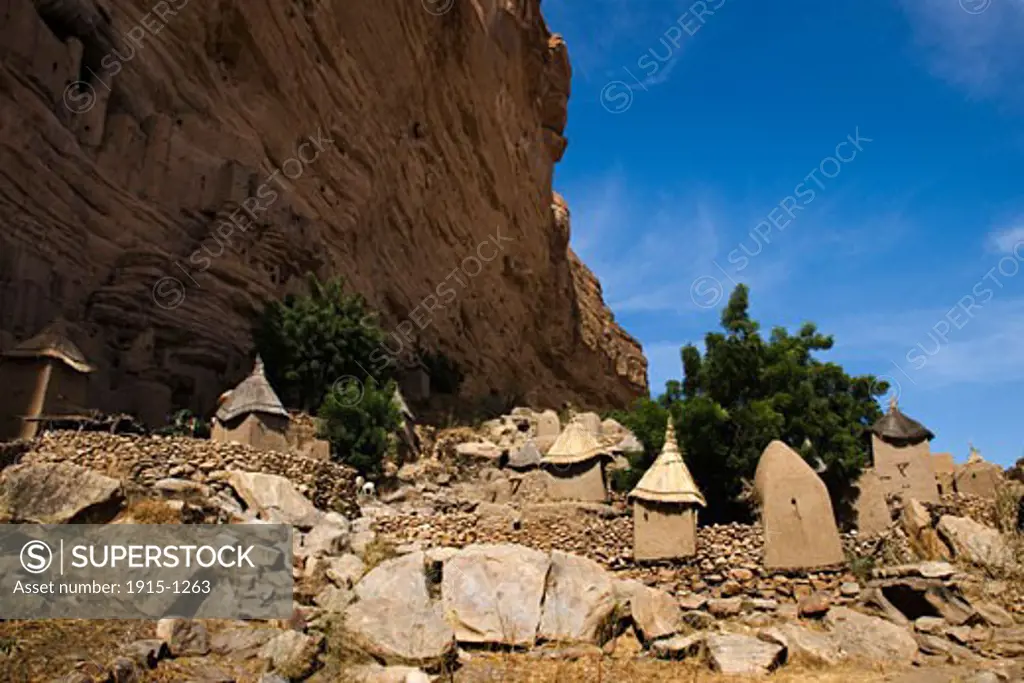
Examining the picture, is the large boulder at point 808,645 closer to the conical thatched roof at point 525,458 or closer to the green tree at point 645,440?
the green tree at point 645,440

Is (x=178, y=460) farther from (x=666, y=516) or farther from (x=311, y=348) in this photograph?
(x=311, y=348)

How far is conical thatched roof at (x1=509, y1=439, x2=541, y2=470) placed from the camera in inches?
741

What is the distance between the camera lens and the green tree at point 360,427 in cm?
1688

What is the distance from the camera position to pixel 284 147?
25.0 meters

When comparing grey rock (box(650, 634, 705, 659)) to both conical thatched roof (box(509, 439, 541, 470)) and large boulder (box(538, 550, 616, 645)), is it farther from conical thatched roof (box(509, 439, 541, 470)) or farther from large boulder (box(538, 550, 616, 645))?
conical thatched roof (box(509, 439, 541, 470))

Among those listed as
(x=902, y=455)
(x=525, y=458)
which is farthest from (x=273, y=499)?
(x=902, y=455)

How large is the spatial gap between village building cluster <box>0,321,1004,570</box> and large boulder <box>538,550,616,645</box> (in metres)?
2.03

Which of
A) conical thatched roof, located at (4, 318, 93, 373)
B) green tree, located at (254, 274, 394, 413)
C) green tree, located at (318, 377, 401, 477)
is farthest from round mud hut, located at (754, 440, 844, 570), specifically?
green tree, located at (254, 274, 394, 413)

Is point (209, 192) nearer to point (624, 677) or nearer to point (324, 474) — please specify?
point (324, 474)

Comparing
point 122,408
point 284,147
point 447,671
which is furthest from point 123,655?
point 284,147

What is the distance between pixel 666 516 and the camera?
11359 mm

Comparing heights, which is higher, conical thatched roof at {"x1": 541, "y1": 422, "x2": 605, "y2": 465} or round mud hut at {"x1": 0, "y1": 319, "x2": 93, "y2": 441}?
round mud hut at {"x1": 0, "y1": 319, "x2": 93, "y2": 441}

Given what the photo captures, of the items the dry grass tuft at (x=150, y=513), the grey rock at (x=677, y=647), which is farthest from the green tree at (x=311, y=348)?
the grey rock at (x=677, y=647)

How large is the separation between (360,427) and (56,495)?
8.40 meters
